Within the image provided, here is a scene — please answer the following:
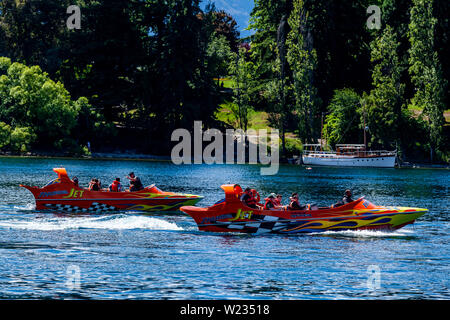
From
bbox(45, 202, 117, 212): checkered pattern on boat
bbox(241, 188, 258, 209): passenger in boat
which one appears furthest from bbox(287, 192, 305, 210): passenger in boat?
bbox(45, 202, 117, 212): checkered pattern on boat

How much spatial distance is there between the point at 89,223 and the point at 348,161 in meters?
72.1

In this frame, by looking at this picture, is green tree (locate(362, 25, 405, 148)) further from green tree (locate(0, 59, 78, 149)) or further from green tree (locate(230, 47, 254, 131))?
green tree (locate(0, 59, 78, 149))

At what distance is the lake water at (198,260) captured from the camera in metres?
21.4

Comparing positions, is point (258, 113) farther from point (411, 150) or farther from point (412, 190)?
point (412, 190)

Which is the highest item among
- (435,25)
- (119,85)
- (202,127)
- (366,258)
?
(435,25)

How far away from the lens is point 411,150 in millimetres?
103625

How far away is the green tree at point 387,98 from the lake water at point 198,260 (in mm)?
57103

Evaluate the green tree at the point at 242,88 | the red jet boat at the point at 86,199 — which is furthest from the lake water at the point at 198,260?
the green tree at the point at 242,88

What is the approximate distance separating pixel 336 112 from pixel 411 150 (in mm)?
12906

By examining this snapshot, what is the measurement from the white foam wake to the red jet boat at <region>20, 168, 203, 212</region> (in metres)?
3.25

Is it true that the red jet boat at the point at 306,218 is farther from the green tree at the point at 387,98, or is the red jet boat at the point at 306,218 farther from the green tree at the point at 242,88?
the green tree at the point at 242,88

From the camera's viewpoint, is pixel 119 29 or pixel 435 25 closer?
pixel 435 25

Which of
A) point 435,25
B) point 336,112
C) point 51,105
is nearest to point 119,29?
point 51,105

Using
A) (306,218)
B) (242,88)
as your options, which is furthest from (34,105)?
(306,218)
